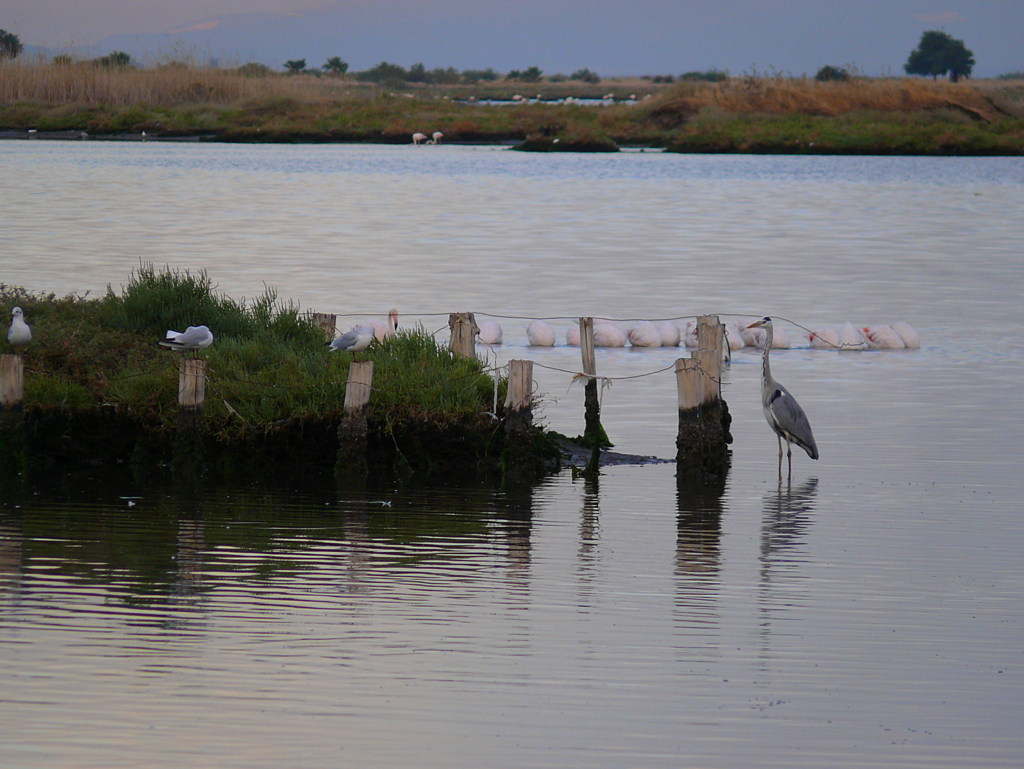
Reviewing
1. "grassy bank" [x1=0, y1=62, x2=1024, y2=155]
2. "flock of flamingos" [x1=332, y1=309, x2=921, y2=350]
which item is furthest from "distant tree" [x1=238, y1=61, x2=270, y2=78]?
"flock of flamingos" [x1=332, y1=309, x2=921, y2=350]

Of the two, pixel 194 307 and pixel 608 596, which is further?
pixel 194 307

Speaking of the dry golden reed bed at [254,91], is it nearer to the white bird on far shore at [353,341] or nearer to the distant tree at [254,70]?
the distant tree at [254,70]

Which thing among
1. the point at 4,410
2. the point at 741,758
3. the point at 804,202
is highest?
the point at 804,202

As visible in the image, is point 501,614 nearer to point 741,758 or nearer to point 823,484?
point 741,758

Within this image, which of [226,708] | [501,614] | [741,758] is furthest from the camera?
[501,614]

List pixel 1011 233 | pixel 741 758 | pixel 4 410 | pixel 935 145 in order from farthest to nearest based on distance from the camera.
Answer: pixel 935 145 < pixel 1011 233 < pixel 4 410 < pixel 741 758

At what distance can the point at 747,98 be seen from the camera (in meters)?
74.8

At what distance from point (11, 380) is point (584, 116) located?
71384 mm

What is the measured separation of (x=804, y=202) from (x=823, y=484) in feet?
121

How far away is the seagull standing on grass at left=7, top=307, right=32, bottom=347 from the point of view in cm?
1134

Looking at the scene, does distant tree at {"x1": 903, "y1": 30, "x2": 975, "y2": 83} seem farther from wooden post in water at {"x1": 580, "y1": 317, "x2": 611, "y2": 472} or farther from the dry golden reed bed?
wooden post in water at {"x1": 580, "y1": 317, "x2": 611, "y2": 472}

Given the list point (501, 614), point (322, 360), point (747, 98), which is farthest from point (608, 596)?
point (747, 98)

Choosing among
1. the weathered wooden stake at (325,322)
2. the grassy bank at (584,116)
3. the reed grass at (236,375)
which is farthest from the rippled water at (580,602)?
the grassy bank at (584,116)

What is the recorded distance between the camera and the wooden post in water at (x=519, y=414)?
35.6 ft
